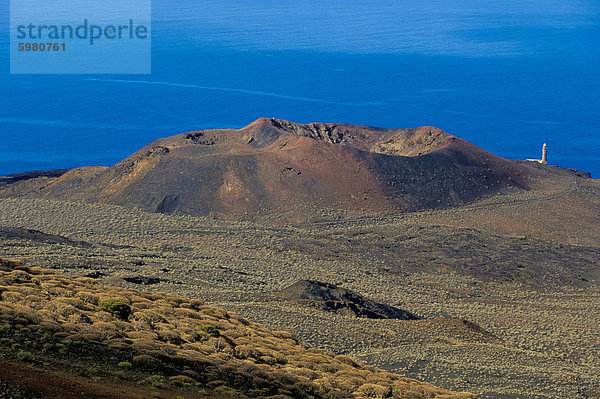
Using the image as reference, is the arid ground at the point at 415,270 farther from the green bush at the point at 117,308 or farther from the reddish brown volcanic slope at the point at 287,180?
the green bush at the point at 117,308

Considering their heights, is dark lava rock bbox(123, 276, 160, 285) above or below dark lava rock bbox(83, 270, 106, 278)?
below

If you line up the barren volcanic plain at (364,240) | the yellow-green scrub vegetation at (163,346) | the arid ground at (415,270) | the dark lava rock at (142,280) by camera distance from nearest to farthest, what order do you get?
1. the yellow-green scrub vegetation at (163,346)
2. the arid ground at (415,270)
3. the barren volcanic plain at (364,240)
4. the dark lava rock at (142,280)

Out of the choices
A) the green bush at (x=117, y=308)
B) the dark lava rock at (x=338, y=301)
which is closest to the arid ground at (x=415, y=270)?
the dark lava rock at (x=338, y=301)

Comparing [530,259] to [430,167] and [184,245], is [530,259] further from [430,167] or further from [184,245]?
[184,245]

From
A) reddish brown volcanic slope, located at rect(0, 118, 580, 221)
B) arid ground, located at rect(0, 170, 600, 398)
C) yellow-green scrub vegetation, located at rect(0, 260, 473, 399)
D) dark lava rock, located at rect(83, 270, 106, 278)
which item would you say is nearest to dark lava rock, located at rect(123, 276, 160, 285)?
arid ground, located at rect(0, 170, 600, 398)

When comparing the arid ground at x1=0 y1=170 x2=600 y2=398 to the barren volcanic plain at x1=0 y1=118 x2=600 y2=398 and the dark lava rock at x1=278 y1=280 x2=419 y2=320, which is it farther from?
the dark lava rock at x1=278 y1=280 x2=419 y2=320

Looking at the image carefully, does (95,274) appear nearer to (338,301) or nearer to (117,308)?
(338,301)
